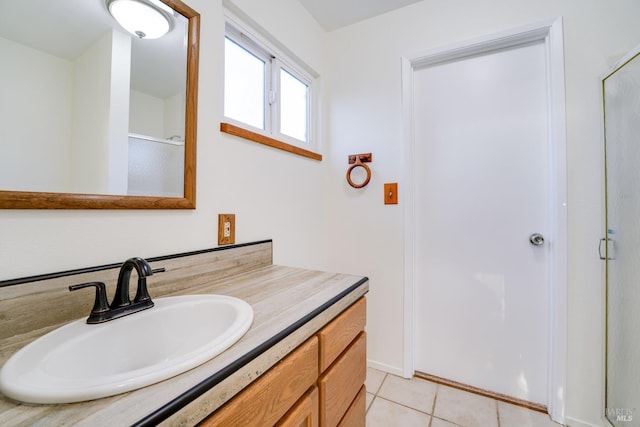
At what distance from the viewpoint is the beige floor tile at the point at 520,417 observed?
1.35 meters

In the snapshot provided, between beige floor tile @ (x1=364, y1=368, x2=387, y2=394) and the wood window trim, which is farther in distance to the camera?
beige floor tile @ (x1=364, y1=368, x2=387, y2=394)

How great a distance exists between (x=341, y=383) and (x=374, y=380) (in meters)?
1.03

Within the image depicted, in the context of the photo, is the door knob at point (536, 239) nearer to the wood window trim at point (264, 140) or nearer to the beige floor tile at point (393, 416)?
the beige floor tile at point (393, 416)

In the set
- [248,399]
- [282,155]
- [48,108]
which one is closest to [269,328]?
[248,399]

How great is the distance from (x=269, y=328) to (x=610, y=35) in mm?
2057

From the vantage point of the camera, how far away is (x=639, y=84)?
3.59 ft

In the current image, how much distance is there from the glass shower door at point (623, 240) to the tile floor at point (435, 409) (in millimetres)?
387

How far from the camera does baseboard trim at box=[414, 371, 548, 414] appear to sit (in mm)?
1452

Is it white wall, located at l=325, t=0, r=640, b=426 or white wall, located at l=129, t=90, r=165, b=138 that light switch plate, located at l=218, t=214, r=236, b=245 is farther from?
white wall, located at l=325, t=0, r=640, b=426

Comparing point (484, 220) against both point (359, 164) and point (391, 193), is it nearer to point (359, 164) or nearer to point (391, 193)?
point (391, 193)

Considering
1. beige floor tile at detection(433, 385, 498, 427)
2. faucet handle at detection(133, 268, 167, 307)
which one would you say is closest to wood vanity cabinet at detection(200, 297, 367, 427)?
faucet handle at detection(133, 268, 167, 307)

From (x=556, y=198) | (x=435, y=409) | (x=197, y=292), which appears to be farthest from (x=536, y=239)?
(x=197, y=292)

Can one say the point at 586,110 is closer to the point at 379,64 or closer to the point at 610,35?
the point at 610,35

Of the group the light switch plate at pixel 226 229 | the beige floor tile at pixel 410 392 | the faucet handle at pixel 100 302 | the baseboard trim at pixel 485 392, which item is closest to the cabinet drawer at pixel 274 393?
the faucet handle at pixel 100 302
